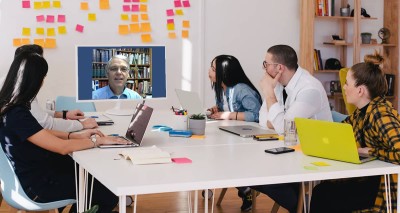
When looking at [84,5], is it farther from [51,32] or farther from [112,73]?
[112,73]

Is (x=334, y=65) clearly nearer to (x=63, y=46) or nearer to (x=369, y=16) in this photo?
(x=369, y=16)

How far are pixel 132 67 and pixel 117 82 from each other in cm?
17

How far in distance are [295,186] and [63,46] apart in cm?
325

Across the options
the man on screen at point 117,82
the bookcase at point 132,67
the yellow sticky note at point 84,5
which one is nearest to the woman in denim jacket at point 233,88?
the bookcase at point 132,67

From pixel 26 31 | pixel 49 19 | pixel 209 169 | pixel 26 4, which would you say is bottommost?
pixel 209 169

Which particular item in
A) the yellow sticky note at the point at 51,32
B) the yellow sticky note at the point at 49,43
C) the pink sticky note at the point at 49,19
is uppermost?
the pink sticky note at the point at 49,19

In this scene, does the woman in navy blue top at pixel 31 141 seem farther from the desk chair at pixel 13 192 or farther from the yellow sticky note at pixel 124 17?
the yellow sticky note at pixel 124 17

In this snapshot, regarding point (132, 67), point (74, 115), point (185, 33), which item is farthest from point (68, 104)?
point (185, 33)

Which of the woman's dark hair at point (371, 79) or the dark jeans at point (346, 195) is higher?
the woman's dark hair at point (371, 79)

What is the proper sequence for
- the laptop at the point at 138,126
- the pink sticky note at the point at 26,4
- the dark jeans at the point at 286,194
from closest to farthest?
the laptop at the point at 138,126
the dark jeans at the point at 286,194
the pink sticky note at the point at 26,4

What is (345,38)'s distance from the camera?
6965 millimetres

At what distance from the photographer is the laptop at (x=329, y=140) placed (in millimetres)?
2535

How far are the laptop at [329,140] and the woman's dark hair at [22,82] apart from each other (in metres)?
1.18

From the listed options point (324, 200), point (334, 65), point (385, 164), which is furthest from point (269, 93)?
point (334, 65)
